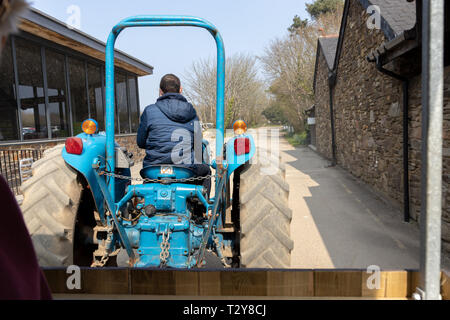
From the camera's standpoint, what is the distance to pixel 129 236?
2.70 metres

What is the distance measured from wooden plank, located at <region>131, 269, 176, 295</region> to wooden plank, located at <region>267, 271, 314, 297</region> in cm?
52

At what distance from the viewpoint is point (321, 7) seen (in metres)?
38.3

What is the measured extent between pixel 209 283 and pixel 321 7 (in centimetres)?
4272

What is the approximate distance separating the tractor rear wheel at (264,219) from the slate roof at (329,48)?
1219cm

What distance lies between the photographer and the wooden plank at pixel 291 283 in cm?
165

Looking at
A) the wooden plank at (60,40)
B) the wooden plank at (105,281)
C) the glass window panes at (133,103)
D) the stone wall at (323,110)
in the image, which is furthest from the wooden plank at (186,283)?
the glass window panes at (133,103)

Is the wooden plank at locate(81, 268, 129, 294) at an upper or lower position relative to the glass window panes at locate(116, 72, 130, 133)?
lower

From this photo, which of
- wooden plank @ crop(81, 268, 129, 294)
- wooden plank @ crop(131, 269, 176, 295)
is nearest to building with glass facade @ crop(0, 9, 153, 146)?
wooden plank @ crop(81, 268, 129, 294)

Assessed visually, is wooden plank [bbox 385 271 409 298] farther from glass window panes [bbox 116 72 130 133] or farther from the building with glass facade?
glass window panes [bbox 116 72 130 133]

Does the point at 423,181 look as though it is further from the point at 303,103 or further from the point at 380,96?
the point at 303,103

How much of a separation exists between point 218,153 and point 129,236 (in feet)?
3.39

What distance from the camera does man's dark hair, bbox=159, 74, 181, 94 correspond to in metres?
2.83

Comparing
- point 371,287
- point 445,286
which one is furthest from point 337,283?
point 445,286
